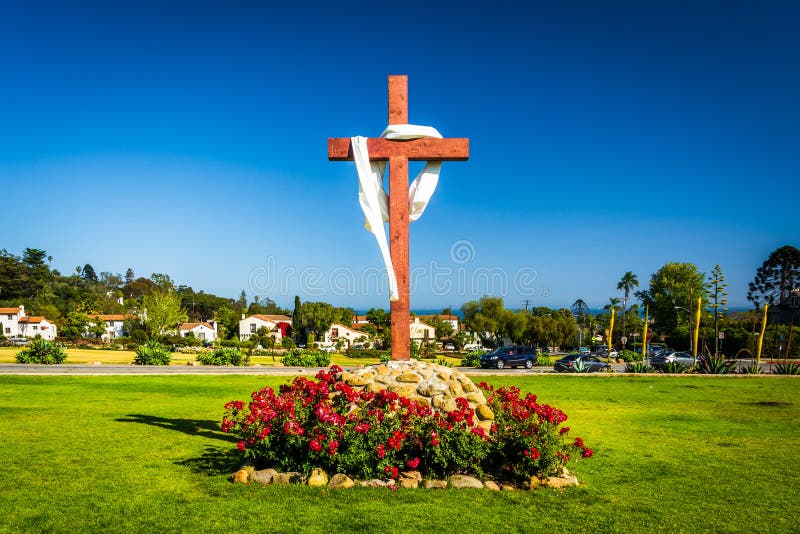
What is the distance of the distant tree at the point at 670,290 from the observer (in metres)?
61.9

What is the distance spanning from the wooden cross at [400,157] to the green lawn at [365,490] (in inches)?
104

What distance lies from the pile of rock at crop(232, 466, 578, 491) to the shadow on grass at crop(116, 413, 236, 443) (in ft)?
10.2

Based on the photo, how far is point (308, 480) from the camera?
6270 millimetres

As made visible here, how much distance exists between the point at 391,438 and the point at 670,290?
65.7 meters

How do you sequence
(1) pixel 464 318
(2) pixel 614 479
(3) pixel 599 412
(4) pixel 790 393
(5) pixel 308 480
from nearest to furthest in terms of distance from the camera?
(5) pixel 308 480 → (2) pixel 614 479 → (3) pixel 599 412 → (4) pixel 790 393 → (1) pixel 464 318

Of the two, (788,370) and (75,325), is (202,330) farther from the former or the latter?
(788,370)

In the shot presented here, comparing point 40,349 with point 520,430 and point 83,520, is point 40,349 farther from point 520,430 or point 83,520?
point 520,430

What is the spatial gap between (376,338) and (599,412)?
6118 centimetres

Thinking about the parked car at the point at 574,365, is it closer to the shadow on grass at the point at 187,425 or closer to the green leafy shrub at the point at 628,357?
the green leafy shrub at the point at 628,357

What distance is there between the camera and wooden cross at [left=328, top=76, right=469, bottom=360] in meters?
7.88

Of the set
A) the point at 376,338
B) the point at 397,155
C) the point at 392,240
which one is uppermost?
the point at 397,155

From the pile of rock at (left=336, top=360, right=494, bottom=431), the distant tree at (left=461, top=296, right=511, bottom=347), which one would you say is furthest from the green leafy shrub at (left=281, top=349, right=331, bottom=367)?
the distant tree at (left=461, top=296, right=511, bottom=347)

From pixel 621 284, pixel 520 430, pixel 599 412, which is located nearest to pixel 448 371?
pixel 520 430

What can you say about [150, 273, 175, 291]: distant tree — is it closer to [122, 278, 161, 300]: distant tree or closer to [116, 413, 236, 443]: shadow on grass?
[122, 278, 161, 300]: distant tree
